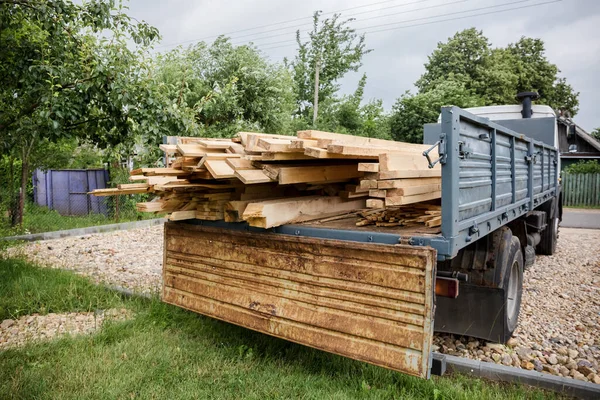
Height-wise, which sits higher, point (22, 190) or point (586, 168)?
point (586, 168)

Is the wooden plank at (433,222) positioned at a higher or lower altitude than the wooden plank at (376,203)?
lower

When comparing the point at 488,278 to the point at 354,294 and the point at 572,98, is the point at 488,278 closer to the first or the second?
the point at 354,294

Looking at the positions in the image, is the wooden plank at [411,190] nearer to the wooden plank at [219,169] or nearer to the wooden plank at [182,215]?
the wooden plank at [219,169]

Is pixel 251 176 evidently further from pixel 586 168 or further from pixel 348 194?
pixel 586 168

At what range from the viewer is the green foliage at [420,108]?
2194 cm

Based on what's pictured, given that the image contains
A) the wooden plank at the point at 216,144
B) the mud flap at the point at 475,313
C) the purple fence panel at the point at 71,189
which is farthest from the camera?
the purple fence panel at the point at 71,189

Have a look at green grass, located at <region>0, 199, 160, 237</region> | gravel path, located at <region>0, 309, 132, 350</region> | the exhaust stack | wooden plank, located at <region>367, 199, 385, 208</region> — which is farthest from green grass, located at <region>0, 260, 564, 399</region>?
green grass, located at <region>0, 199, 160, 237</region>

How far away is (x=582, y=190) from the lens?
22.0 metres

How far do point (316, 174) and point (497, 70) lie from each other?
31047 mm

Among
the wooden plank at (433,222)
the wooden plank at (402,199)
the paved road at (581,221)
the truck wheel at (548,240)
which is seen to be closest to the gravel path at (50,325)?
the wooden plank at (402,199)

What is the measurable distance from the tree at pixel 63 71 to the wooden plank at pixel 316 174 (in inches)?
149

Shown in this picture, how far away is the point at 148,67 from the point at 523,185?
212 inches

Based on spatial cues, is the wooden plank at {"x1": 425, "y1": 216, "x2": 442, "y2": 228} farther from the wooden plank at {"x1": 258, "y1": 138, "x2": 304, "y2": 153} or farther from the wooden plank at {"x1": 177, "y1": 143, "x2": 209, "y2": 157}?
the wooden plank at {"x1": 177, "y1": 143, "x2": 209, "y2": 157}

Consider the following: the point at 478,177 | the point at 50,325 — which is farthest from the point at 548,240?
the point at 50,325
